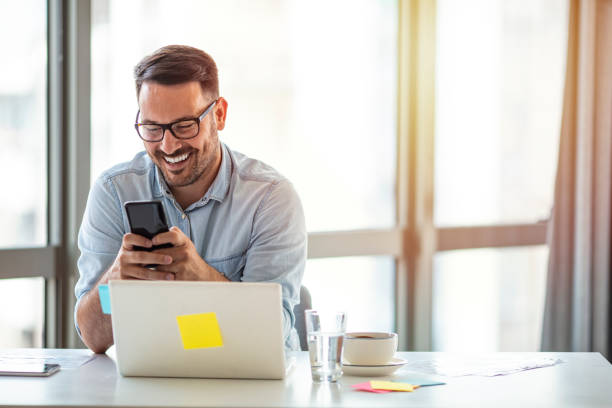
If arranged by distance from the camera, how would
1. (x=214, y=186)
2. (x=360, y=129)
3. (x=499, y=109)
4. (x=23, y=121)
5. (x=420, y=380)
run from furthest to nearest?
(x=499, y=109) < (x=360, y=129) < (x=23, y=121) < (x=214, y=186) < (x=420, y=380)

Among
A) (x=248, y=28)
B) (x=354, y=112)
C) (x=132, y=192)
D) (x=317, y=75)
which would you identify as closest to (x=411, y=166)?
Answer: (x=354, y=112)

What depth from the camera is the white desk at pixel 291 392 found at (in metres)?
1.35

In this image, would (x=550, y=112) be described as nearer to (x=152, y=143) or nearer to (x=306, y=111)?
(x=306, y=111)

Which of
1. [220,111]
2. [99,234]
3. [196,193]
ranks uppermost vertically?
[220,111]

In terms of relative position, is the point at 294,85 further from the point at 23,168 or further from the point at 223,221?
the point at 223,221

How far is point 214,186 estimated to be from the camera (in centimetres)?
215

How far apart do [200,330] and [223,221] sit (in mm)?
688

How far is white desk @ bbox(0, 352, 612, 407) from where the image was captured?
1.35 meters

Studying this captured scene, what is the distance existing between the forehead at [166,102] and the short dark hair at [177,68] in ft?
0.06

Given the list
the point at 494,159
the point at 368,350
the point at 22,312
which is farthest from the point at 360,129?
the point at 368,350

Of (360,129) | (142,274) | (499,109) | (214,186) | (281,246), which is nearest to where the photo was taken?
(142,274)

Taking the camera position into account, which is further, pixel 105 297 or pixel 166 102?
pixel 166 102

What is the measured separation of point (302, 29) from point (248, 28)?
285 mm

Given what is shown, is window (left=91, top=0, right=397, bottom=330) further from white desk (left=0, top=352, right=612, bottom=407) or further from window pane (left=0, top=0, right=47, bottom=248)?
white desk (left=0, top=352, right=612, bottom=407)
